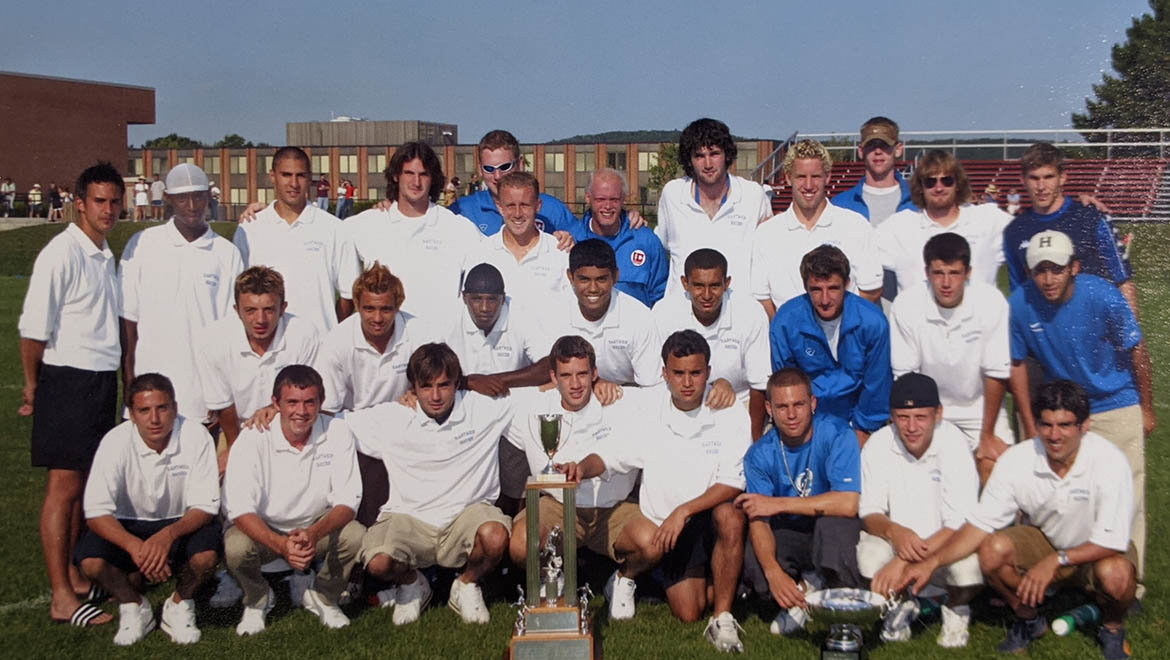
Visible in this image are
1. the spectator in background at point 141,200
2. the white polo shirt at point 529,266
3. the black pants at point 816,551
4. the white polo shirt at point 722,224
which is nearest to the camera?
the black pants at point 816,551

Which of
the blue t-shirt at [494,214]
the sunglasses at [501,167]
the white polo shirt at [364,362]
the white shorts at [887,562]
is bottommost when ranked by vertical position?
the white shorts at [887,562]

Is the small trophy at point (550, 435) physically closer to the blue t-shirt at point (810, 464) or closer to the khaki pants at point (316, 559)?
the blue t-shirt at point (810, 464)

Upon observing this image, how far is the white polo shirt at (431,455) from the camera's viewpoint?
5617 mm

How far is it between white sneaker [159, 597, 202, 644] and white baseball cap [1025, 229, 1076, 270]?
429 cm

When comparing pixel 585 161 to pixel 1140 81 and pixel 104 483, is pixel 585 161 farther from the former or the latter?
pixel 104 483

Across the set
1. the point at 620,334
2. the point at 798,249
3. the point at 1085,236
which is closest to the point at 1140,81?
the point at 1085,236

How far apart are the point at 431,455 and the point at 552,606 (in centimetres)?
108

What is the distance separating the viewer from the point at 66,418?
558 cm

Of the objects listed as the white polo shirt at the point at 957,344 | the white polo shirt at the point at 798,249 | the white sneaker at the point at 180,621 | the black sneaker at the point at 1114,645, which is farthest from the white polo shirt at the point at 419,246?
the black sneaker at the point at 1114,645

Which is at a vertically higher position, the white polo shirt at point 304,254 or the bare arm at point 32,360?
the white polo shirt at point 304,254

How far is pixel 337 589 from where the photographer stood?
5.45 meters

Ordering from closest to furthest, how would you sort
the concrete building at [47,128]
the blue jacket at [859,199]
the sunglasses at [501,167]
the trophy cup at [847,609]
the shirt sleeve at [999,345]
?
the trophy cup at [847,609]
the shirt sleeve at [999,345]
the blue jacket at [859,199]
the sunglasses at [501,167]
the concrete building at [47,128]

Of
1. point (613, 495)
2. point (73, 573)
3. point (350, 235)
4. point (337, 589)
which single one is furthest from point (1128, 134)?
point (73, 573)

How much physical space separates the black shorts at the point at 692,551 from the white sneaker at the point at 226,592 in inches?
83.1
